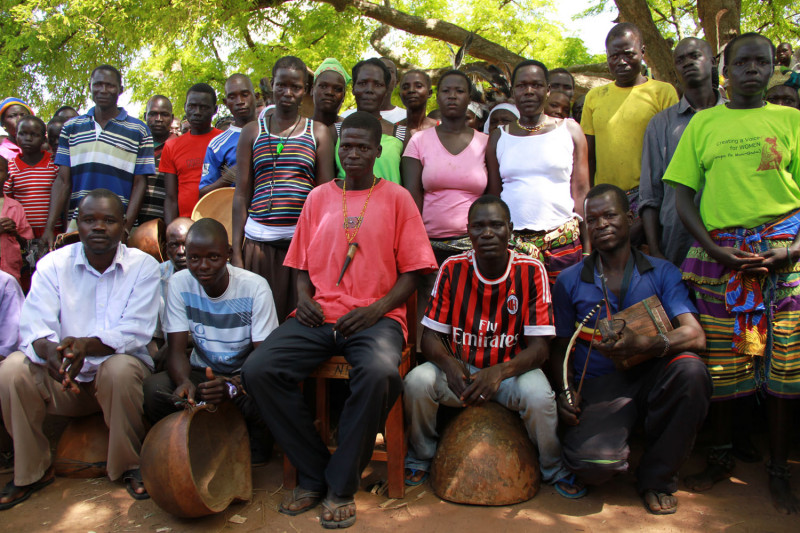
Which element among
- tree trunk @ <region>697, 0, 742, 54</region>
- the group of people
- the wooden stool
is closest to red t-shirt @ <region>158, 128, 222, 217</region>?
the group of people

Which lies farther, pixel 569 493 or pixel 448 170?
pixel 448 170

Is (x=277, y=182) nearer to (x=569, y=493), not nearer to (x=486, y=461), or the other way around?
→ (x=486, y=461)

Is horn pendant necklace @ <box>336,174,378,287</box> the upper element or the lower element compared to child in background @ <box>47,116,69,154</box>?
lower

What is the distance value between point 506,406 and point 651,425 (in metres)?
0.77

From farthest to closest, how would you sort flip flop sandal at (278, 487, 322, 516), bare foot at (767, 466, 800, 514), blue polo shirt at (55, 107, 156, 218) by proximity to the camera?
blue polo shirt at (55, 107, 156, 218) < flip flop sandal at (278, 487, 322, 516) < bare foot at (767, 466, 800, 514)

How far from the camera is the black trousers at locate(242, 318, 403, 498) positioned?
10.5 ft

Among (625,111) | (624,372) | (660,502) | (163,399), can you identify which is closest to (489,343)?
(624,372)

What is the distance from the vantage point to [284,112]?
427 centimetres

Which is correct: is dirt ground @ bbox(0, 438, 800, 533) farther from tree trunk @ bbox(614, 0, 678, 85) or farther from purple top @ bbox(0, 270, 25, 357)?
tree trunk @ bbox(614, 0, 678, 85)

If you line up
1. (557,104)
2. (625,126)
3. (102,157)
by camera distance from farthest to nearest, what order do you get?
(557,104) → (102,157) → (625,126)

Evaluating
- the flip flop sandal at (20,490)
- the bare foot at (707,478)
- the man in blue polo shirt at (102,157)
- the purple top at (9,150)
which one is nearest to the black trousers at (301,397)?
the flip flop sandal at (20,490)

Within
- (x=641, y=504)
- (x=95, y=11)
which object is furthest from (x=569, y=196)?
(x=95, y=11)

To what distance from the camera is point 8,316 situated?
3.78m

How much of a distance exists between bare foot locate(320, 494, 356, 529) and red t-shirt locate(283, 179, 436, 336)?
3.18ft
